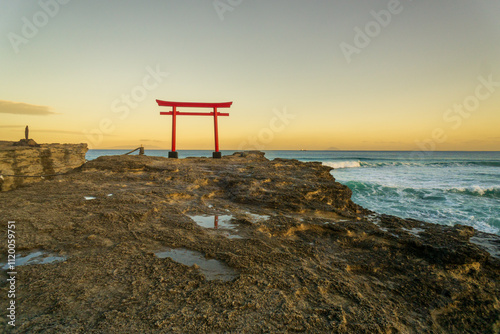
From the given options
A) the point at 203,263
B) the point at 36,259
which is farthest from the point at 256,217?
the point at 36,259

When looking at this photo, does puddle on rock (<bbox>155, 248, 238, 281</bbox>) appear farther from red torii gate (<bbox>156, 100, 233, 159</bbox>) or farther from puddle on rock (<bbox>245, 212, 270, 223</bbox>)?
red torii gate (<bbox>156, 100, 233, 159</bbox>)

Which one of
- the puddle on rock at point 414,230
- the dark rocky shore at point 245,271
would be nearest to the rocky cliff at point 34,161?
the dark rocky shore at point 245,271

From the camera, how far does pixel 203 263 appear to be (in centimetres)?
251

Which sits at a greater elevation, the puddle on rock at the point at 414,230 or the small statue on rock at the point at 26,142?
the small statue on rock at the point at 26,142

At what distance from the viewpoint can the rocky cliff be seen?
266 inches

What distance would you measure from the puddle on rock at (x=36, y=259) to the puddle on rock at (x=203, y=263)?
3.22ft

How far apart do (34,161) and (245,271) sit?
341 inches

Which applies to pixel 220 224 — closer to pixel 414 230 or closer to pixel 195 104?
pixel 414 230

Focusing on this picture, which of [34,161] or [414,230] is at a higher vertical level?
[34,161]

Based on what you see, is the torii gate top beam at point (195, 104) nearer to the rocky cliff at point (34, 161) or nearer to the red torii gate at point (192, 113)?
the red torii gate at point (192, 113)

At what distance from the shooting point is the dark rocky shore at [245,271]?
1.67 meters

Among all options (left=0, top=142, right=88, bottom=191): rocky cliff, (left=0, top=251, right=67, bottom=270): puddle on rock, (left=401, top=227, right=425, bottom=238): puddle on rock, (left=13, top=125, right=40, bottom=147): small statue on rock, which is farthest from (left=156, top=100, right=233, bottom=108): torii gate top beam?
(left=0, top=251, right=67, bottom=270): puddle on rock

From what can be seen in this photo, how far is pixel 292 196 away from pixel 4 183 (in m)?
7.84

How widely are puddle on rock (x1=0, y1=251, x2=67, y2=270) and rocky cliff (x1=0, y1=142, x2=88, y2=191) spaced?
4.84m
